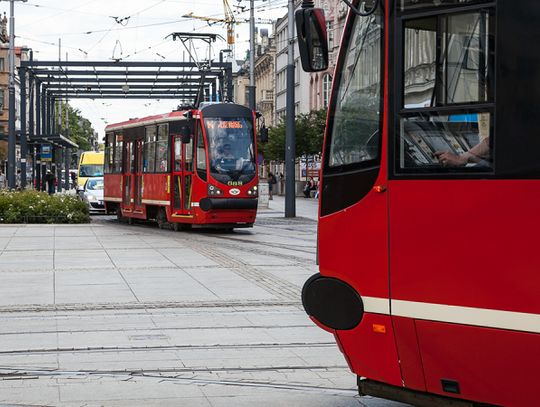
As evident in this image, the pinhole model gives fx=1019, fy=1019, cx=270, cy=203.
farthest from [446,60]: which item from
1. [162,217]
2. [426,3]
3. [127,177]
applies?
[127,177]

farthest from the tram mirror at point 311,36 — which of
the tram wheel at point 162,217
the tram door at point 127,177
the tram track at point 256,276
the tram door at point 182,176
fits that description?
the tram door at point 127,177

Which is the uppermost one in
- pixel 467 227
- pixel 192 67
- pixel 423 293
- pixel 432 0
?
pixel 192 67

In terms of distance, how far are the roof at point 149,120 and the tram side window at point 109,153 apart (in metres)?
0.32

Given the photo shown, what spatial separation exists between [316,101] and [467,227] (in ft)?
241

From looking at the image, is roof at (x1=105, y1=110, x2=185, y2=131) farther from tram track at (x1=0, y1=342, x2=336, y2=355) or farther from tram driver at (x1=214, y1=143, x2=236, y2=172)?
tram track at (x1=0, y1=342, x2=336, y2=355)

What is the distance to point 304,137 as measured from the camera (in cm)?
6519

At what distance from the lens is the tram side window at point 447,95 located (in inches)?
213

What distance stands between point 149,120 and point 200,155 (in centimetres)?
418

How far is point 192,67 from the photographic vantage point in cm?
4228

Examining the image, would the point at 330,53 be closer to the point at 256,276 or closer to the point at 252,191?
the point at 252,191

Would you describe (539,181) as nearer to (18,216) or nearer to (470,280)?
(470,280)

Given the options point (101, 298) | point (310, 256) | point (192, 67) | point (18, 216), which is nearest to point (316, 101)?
point (192, 67)

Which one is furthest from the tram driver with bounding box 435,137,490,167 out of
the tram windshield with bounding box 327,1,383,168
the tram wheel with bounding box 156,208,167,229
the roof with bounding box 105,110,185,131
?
the tram wheel with bounding box 156,208,167,229

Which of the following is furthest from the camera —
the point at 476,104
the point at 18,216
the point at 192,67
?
the point at 192,67
